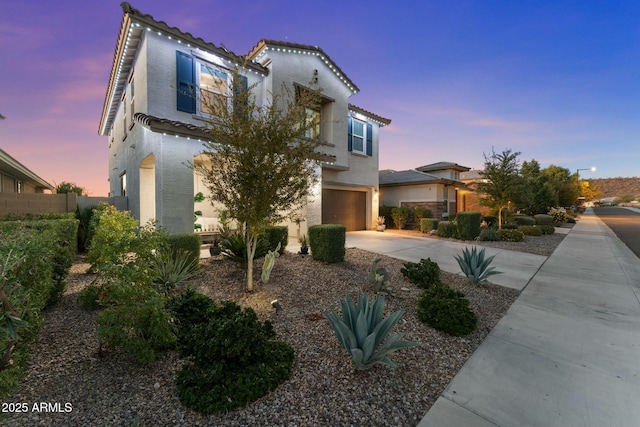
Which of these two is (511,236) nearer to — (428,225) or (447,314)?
(428,225)

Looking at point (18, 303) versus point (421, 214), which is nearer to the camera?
point (18, 303)

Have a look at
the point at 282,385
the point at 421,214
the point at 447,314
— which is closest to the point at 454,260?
the point at 447,314

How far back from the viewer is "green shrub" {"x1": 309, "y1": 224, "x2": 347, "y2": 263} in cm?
679

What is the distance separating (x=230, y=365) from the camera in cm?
245

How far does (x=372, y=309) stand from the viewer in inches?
114

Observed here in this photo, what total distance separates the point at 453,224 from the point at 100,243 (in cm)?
1364

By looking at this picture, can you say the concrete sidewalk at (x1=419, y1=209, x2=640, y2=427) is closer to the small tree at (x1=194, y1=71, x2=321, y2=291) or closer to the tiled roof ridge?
the small tree at (x1=194, y1=71, x2=321, y2=291)

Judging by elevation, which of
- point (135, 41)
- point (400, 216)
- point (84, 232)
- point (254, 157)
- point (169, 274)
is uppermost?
point (135, 41)

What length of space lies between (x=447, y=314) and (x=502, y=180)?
1347 cm

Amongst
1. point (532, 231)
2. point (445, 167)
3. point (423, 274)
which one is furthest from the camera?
point (445, 167)

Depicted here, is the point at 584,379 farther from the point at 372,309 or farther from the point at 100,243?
the point at 100,243

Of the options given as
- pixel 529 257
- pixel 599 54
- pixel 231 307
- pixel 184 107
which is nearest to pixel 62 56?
Result: pixel 184 107

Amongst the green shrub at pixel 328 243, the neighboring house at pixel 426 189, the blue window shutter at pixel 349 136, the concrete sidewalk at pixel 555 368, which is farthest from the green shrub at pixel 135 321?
the neighboring house at pixel 426 189

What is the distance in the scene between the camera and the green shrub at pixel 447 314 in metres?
3.54
